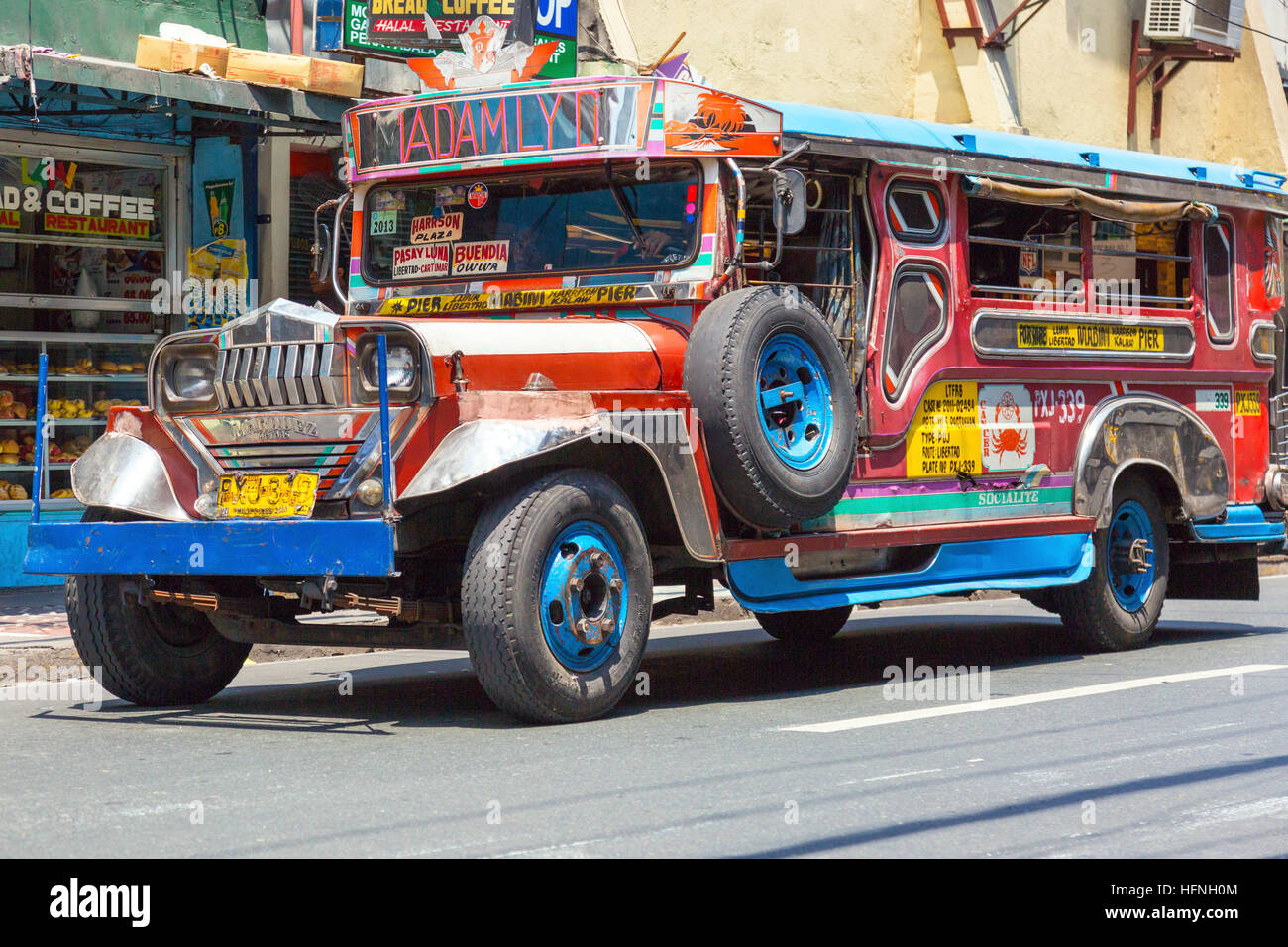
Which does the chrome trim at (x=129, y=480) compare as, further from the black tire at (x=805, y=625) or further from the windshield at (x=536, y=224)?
the black tire at (x=805, y=625)

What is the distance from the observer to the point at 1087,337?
10164 millimetres

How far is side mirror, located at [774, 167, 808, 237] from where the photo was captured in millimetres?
8062

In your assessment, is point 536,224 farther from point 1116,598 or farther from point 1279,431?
point 1279,431

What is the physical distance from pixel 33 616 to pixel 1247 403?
27.2 feet

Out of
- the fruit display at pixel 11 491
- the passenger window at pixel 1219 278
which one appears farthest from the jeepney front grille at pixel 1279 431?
the fruit display at pixel 11 491

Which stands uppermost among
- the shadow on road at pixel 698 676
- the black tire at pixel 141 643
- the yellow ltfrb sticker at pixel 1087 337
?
the yellow ltfrb sticker at pixel 1087 337

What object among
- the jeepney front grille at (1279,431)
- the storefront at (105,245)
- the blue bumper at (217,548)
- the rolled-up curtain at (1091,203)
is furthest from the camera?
the storefront at (105,245)

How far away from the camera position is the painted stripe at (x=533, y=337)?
7.15 meters

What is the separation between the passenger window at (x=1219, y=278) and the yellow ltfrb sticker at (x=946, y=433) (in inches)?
94.9

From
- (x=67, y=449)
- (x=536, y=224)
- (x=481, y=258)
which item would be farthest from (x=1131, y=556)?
(x=67, y=449)

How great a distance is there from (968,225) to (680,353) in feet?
7.83

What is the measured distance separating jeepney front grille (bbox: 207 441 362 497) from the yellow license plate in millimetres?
41

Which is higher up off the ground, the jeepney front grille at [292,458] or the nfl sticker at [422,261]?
the nfl sticker at [422,261]
